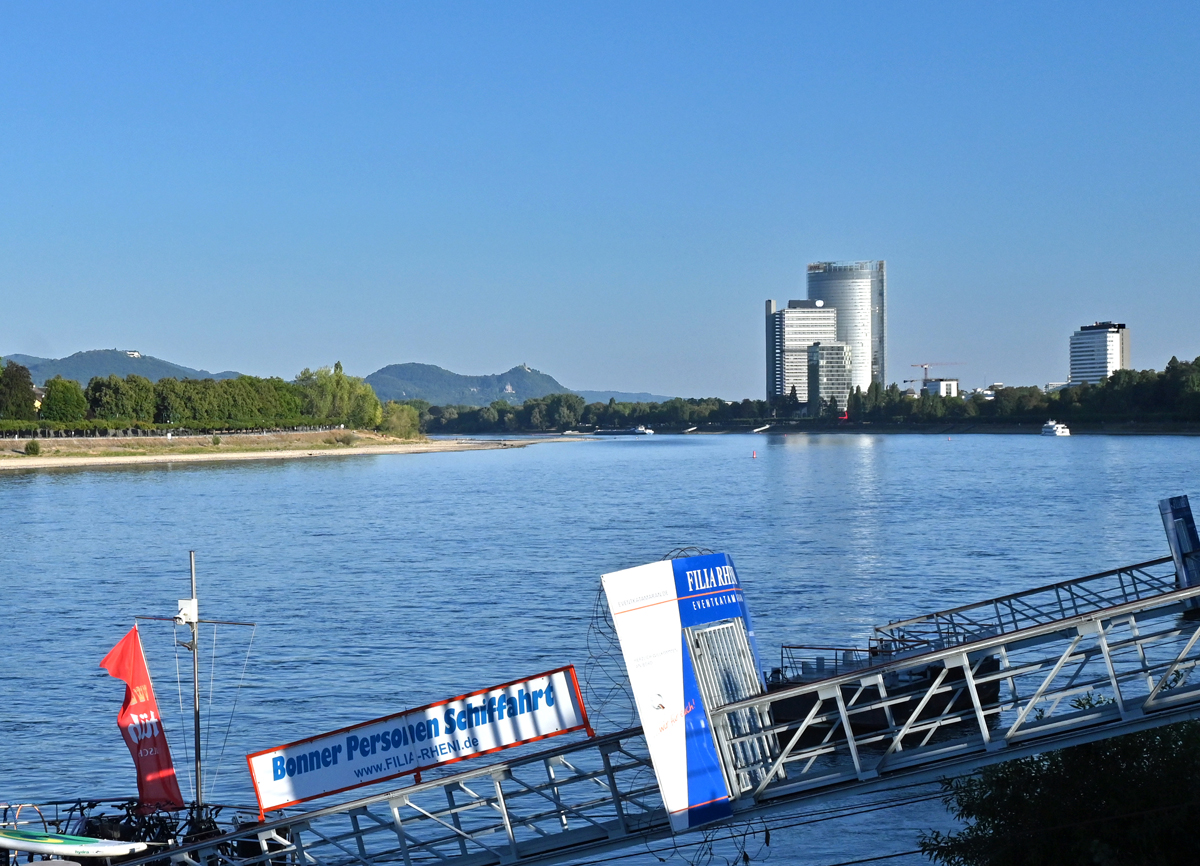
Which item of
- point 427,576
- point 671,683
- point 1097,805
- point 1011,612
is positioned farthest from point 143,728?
point 427,576

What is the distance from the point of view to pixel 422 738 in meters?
18.5

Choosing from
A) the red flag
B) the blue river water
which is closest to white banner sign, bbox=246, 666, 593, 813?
the red flag

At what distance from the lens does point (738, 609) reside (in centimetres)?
1802

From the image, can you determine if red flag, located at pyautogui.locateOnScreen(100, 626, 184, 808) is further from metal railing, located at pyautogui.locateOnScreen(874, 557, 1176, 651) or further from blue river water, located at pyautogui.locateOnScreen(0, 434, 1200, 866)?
metal railing, located at pyautogui.locateOnScreen(874, 557, 1176, 651)

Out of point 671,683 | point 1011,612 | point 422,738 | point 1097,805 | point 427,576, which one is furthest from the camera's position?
point 427,576

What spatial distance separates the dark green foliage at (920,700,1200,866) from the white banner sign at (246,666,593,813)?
735cm

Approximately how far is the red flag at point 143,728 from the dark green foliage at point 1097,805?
47.6 feet

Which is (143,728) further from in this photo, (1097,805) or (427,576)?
(427,576)

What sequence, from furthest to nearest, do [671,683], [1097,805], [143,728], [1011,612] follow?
1. [1011,612]
2. [143,728]
3. [1097,805]
4. [671,683]

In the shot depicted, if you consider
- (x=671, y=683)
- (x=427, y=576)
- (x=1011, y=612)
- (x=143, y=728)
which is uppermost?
(x=671, y=683)

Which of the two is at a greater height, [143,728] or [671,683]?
[671,683]

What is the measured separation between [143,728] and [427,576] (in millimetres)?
51109

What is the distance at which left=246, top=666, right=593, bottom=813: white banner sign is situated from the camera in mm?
18344

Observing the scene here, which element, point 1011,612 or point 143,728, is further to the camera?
point 1011,612
